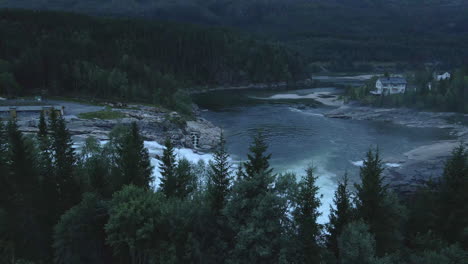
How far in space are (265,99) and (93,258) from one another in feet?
279

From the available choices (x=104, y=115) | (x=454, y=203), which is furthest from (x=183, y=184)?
(x=104, y=115)

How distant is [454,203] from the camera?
22.6 meters

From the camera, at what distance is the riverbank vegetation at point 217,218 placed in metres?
16.3

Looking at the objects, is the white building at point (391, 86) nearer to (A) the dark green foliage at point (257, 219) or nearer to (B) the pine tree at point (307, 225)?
(B) the pine tree at point (307, 225)

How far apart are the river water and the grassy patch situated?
1894 cm

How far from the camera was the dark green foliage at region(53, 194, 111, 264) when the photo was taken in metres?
18.8

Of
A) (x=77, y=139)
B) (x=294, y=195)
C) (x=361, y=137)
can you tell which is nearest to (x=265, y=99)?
(x=361, y=137)

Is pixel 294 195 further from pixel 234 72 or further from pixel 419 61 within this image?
pixel 419 61

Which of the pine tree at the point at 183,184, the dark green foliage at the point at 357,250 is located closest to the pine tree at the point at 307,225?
the dark green foliage at the point at 357,250

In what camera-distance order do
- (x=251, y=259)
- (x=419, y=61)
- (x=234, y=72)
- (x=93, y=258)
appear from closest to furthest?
(x=251, y=259) < (x=93, y=258) < (x=234, y=72) < (x=419, y=61)

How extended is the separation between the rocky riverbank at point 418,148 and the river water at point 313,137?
83.1 inches

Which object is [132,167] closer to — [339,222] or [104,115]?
[339,222]

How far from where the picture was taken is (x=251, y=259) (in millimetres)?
15984

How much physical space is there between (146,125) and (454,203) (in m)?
44.7
